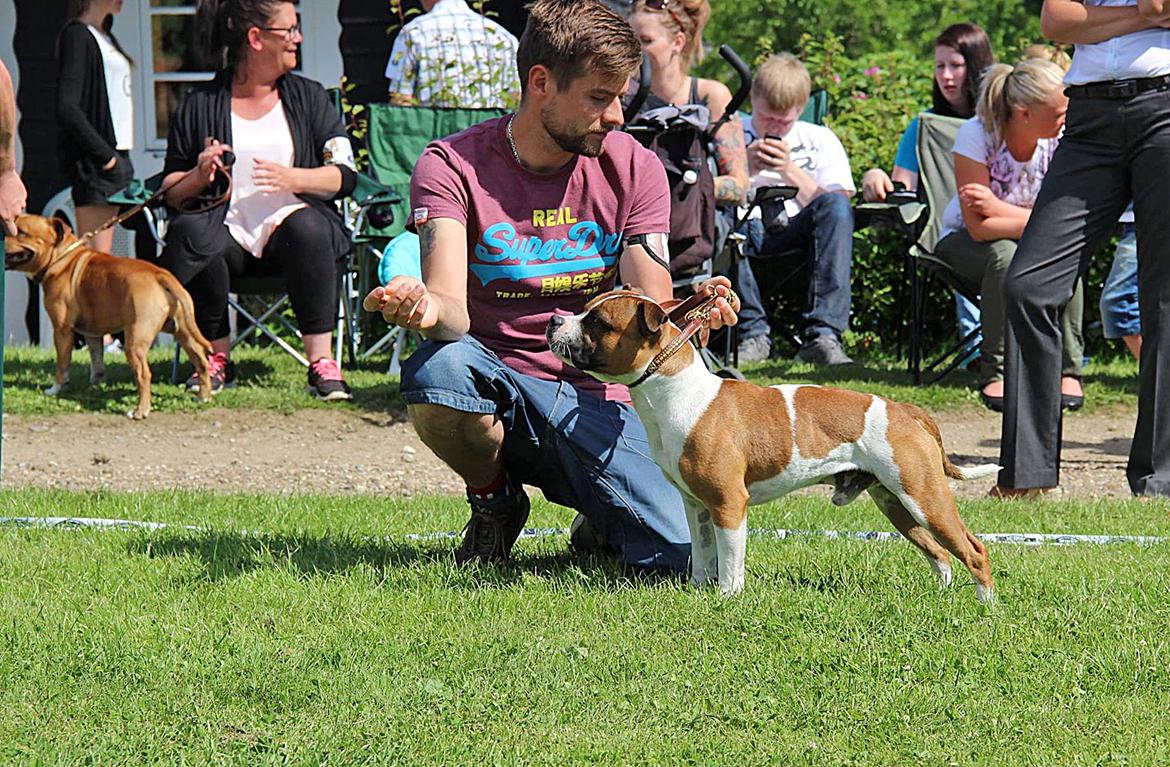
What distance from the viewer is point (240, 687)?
11.1 ft

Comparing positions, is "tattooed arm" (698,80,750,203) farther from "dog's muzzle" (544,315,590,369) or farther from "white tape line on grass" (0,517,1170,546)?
"dog's muzzle" (544,315,590,369)

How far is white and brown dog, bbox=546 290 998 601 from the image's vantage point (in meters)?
3.90

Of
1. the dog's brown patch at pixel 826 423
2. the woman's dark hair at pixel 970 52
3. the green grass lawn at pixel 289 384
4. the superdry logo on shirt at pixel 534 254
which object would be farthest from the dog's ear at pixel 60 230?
the dog's brown patch at pixel 826 423

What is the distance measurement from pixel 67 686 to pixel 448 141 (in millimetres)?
1890

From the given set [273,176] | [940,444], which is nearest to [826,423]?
[940,444]

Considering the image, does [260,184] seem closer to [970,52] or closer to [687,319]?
[970,52]

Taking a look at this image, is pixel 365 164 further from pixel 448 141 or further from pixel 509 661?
pixel 509 661

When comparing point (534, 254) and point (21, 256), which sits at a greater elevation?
point (534, 254)

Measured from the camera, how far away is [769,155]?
9.88 meters

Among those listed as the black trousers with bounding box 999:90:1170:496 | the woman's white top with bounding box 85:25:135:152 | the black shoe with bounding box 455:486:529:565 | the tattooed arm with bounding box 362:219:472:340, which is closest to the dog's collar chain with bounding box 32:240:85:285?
→ the woman's white top with bounding box 85:25:135:152

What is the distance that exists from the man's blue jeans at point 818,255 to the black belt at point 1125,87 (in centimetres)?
417

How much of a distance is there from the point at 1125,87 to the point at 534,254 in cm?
250

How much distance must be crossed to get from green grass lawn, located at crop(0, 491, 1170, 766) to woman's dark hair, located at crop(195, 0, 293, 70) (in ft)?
13.8

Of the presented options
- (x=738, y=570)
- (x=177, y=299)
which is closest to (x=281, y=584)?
(x=738, y=570)
